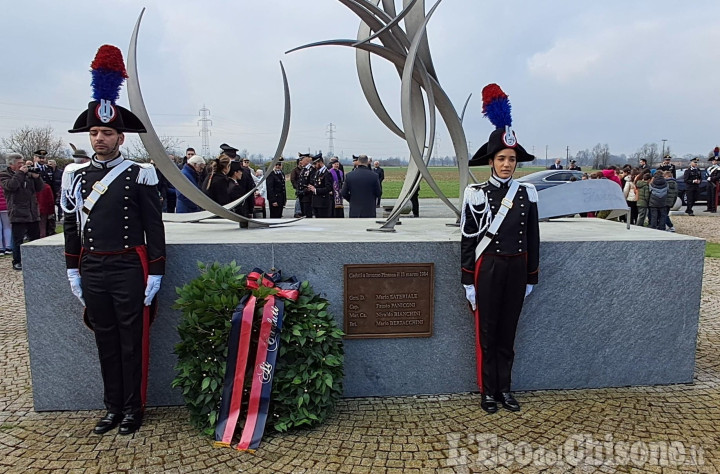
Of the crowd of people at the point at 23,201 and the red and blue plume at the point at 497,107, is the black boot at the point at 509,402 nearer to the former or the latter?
the red and blue plume at the point at 497,107

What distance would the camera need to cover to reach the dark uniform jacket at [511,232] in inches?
157

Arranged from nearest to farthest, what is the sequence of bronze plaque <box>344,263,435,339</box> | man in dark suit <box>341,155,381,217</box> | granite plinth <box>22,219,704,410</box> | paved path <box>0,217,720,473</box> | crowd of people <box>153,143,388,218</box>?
1. paved path <box>0,217,720,473</box>
2. granite plinth <box>22,219,704,410</box>
3. bronze plaque <box>344,263,435,339</box>
4. crowd of people <box>153,143,388,218</box>
5. man in dark suit <box>341,155,381,217</box>

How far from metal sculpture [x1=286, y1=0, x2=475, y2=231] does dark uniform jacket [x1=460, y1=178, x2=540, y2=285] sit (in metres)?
0.96

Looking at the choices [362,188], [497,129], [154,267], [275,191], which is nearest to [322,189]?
[362,188]

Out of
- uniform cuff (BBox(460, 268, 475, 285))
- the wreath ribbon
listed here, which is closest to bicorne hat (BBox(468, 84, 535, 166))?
uniform cuff (BBox(460, 268, 475, 285))

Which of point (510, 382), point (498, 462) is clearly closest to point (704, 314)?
point (510, 382)

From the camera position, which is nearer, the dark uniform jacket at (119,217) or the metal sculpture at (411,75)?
the dark uniform jacket at (119,217)

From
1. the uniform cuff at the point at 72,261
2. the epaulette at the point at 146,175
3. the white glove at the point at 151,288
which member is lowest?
the white glove at the point at 151,288

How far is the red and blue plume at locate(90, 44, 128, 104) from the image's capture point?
3664 mm

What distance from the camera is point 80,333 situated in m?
4.09

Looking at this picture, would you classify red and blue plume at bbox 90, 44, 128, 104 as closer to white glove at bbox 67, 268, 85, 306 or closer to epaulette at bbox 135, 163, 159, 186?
epaulette at bbox 135, 163, 159, 186

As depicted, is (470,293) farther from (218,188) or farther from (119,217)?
(218,188)

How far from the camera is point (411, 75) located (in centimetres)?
489

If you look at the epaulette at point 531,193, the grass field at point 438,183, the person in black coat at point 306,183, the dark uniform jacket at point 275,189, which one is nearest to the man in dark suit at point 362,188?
the person in black coat at point 306,183
